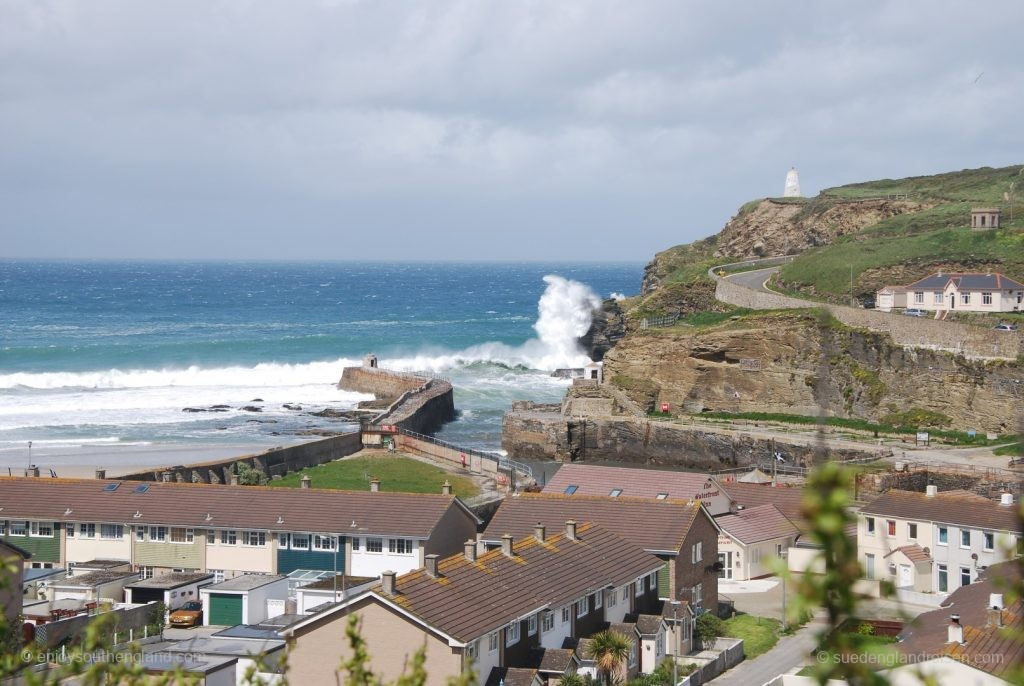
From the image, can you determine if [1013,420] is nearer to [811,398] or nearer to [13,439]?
[811,398]

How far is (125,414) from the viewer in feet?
220

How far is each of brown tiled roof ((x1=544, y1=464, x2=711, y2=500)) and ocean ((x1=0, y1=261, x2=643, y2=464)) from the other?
73.3 ft

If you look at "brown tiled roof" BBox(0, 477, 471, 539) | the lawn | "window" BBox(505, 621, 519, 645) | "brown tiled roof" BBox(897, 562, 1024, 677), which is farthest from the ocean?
"brown tiled roof" BBox(897, 562, 1024, 677)

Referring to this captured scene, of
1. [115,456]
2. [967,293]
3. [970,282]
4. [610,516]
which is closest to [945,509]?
[610,516]

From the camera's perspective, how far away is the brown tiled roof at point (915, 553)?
32.6 meters

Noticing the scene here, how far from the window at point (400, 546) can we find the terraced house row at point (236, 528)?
3 centimetres

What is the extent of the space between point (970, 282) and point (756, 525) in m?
32.0

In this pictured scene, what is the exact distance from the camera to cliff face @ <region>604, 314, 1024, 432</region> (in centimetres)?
5469

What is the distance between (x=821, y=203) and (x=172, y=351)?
52.0m

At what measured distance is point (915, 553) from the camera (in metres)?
32.9

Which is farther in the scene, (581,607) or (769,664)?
(769,664)

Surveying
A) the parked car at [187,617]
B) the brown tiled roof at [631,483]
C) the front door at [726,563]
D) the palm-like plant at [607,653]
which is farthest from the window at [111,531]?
the front door at [726,563]

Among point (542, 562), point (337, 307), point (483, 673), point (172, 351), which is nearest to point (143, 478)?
point (542, 562)

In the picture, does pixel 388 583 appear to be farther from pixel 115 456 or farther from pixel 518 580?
pixel 115 456
